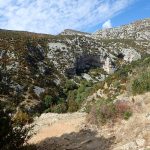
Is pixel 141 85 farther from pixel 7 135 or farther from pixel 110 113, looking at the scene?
pixel 7 135

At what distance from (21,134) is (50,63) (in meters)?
68.4

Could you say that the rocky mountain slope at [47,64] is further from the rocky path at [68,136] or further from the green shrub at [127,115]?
the green shrub at [127,115]

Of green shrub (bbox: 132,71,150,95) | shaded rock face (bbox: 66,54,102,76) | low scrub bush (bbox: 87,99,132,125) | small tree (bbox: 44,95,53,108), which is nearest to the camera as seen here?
low scrub bush (bbox: 87,99,132,125)

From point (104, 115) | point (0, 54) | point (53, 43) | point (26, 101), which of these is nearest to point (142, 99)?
point (104, 115)

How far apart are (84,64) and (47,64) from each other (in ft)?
43.6

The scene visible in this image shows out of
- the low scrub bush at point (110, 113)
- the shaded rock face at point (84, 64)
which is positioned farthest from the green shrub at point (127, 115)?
the shaded rock face at point (84, 64)

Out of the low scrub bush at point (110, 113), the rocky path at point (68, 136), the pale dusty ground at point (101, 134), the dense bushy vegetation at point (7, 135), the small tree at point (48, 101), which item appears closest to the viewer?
the dense bushy vegetation at point (7, 135)

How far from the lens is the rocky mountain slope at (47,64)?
65625 millimetres

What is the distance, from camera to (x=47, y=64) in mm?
84938

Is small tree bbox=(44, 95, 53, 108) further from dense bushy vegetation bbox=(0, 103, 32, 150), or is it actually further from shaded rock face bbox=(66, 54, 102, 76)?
dense bushy vegetation bbox=(0, 103, 32, 150)

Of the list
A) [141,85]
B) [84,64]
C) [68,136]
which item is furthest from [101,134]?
[84,64]

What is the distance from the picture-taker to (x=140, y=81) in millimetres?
25641

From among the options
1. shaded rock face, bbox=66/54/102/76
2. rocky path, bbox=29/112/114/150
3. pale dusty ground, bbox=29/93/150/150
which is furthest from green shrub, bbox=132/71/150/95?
shaded rock face, bbox=66/54/102/76

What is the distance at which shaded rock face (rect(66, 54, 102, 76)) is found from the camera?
288 feet
